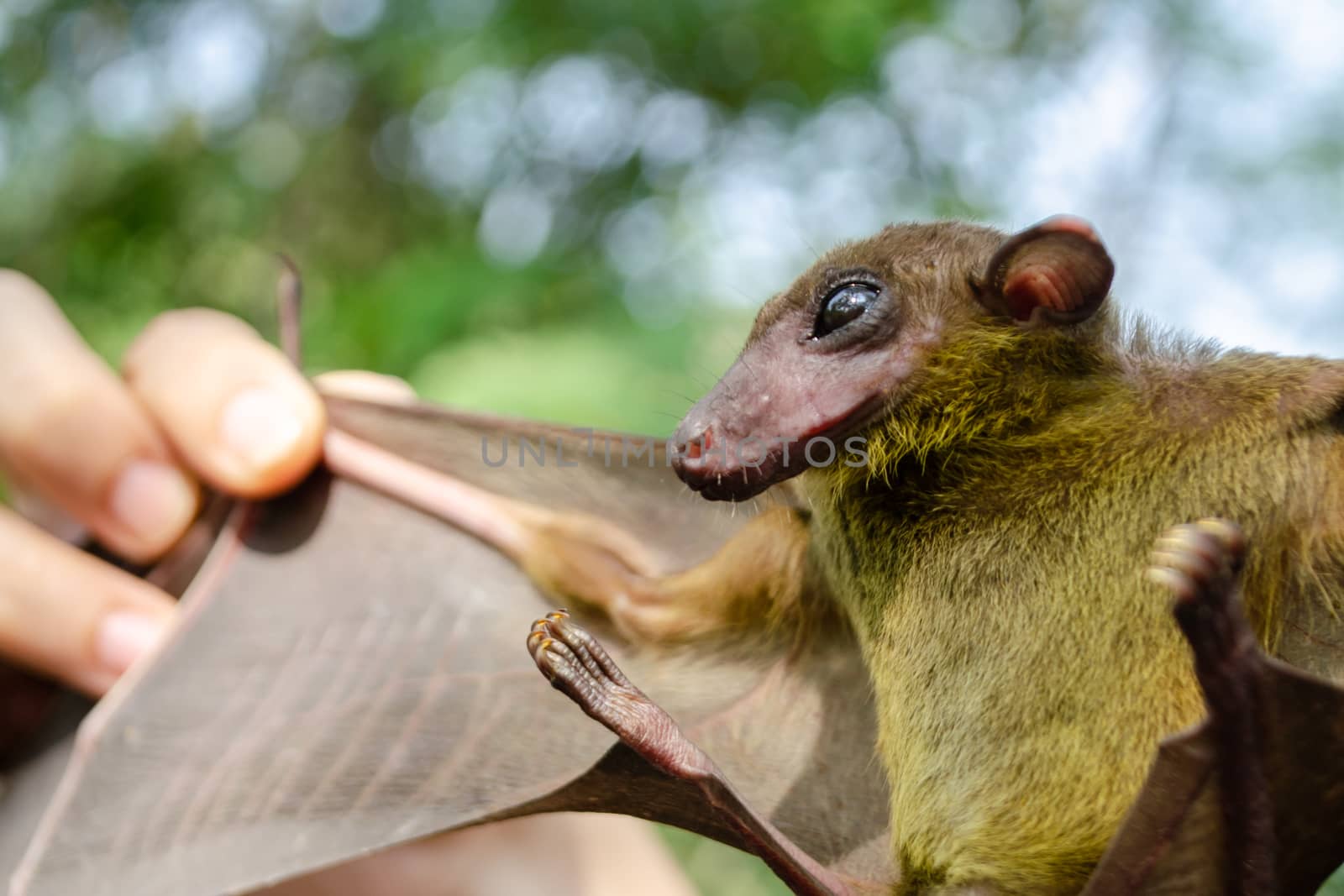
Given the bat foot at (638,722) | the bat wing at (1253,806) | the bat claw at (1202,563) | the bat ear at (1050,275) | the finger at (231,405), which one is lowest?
the finger at (231,405)

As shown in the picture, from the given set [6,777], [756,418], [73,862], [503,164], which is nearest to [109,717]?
[73,862]

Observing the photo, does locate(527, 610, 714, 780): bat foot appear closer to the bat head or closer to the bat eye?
the bat head

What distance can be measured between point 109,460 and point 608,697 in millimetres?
1465

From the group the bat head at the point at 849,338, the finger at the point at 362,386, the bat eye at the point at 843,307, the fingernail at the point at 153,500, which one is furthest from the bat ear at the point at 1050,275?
the fingernail at the point at 153,500

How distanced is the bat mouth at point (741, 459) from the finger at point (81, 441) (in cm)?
137

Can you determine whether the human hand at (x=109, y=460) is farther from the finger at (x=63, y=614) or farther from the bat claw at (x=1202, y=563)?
the bat claw at (x=1202, y=563)

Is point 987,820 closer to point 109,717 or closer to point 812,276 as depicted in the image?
point 812,276

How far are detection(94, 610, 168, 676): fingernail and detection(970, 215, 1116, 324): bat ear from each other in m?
1.73

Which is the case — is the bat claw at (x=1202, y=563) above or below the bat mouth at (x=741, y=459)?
above

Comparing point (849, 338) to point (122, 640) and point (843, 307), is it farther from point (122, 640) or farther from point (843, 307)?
point (122, 640)

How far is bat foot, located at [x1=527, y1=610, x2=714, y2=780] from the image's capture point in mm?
1188

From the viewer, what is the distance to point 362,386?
2592 millimetres

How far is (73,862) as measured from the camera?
1831 mm

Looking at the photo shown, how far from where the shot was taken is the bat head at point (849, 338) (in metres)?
1.36
